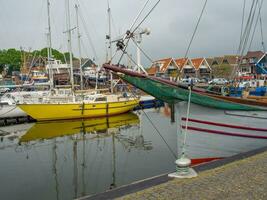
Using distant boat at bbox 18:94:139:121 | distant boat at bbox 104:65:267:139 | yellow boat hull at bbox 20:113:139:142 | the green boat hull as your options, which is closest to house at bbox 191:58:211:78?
distant boat at bbox 18:94:139:121

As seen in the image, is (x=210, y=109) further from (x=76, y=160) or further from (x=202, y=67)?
(x=202, y=67)

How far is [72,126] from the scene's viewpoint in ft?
80.8

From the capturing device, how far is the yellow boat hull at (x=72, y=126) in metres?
21.5

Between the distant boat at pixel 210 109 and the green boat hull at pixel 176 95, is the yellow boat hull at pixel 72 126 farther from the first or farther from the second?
the distant boat at pixel 210 109

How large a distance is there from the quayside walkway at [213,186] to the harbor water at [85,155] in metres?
2.75

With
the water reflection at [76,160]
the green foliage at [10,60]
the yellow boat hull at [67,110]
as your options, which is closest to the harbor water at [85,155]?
the water reflection at [76,160]

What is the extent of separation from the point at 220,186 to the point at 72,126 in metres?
20.0

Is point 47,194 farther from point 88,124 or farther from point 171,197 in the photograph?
point 88,124

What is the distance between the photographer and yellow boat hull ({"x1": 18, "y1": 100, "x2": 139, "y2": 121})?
87.3 ft

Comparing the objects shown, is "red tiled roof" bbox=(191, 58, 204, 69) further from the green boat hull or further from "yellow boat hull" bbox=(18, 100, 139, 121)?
the green boat hull

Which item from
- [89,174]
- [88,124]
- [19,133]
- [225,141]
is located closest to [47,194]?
[89,174]

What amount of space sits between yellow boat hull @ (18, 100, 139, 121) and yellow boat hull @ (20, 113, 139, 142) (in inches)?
21.2

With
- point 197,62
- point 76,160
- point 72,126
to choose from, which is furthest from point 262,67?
point 197,62

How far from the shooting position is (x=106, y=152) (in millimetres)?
15938
